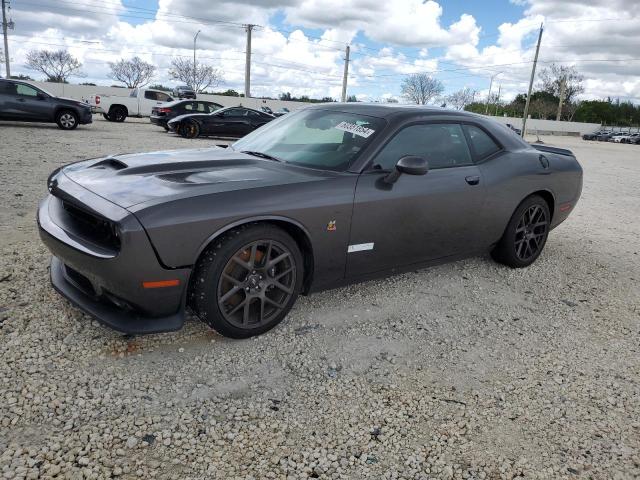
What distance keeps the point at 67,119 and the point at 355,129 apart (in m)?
14.6

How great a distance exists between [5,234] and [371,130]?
3552 mm

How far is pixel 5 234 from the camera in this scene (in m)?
4.68

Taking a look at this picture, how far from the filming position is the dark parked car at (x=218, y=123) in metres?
16.5

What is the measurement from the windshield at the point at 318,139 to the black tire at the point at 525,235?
1.73m

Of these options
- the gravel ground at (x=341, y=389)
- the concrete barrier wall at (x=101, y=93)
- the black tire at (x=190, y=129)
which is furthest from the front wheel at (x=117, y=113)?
the gravel ground at (x=341, y=389)

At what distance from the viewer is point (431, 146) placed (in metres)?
3.87

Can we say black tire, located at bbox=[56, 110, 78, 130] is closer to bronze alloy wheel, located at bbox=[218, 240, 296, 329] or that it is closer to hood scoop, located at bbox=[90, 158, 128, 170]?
hood scoop, located at bbox=[90, 158, 128, 170]

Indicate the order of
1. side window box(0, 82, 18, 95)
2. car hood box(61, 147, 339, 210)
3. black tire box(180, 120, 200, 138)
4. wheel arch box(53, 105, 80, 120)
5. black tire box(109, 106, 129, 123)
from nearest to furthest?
car hood box(61, 147, 339, 210)
side window box(0, 82, 18, 95)
wheel arch box(53, 105, 80, 120)
black tire box(180, 120, 200, 138)
black tire box(109, 106, 129, 123)

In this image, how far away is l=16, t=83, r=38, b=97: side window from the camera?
578 inches

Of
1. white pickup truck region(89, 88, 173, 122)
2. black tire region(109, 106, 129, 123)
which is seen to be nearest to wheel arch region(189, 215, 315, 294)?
white pickup truck region(89, 88, 173, 122)

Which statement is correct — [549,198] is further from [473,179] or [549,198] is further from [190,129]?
[190,129]

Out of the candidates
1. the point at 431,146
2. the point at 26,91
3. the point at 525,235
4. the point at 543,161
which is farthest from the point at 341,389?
the point at 26,91

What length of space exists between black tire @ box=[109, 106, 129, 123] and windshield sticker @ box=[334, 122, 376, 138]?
21.2 m

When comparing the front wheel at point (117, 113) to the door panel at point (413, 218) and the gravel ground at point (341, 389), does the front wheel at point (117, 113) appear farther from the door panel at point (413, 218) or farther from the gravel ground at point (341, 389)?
the door panel at point (413, 218)
